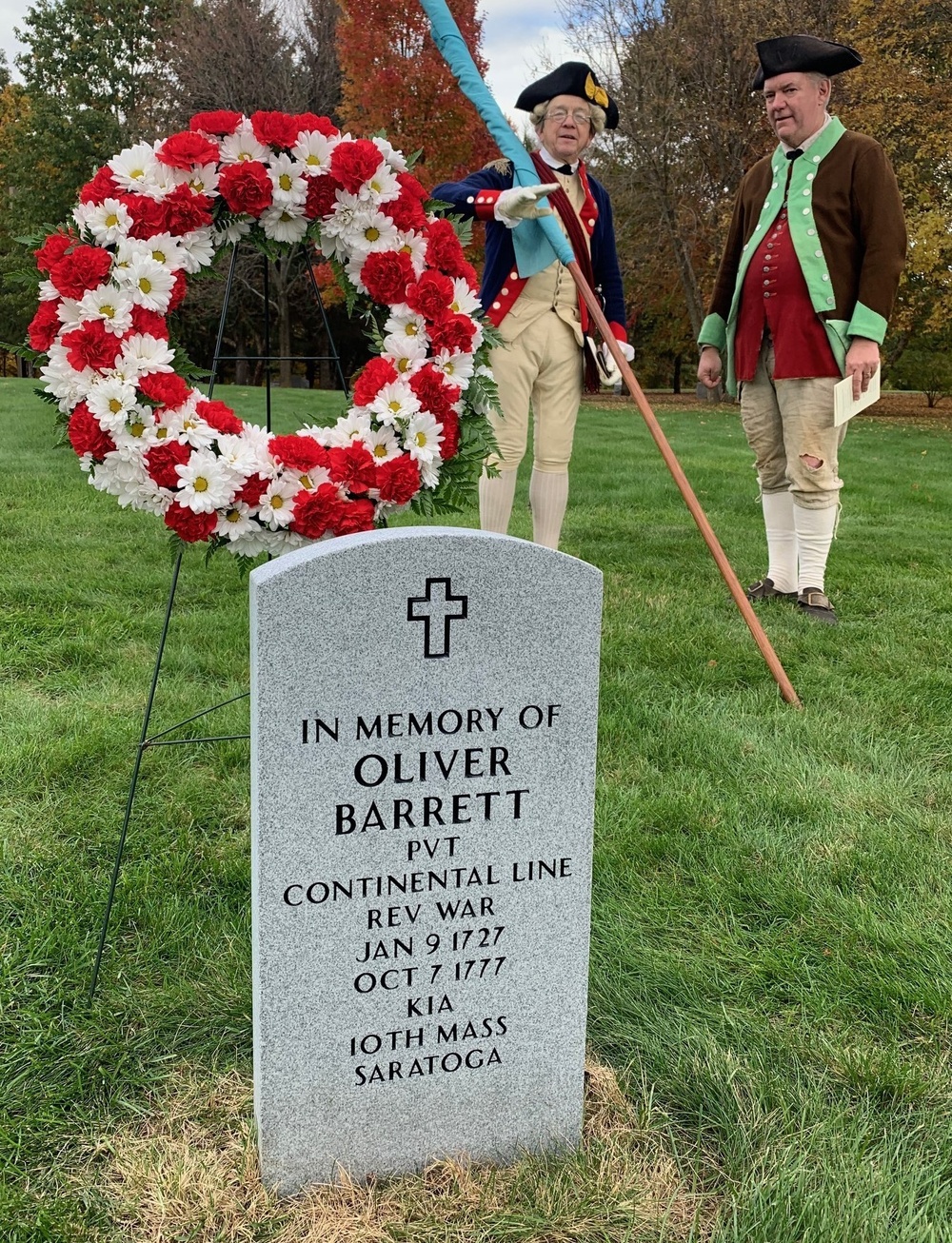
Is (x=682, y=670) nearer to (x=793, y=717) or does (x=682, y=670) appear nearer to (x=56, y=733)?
(x=793, y=717)

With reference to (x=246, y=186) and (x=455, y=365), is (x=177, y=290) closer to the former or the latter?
(x=246, y=186)

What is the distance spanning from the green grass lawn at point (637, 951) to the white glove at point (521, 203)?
1.95 metres

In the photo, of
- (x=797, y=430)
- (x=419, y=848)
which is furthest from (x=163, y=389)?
(x=797, y=430)

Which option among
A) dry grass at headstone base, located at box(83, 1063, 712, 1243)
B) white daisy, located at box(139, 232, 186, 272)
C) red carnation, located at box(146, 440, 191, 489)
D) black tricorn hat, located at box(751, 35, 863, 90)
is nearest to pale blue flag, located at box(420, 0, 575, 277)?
white daisy, located at box(139, 232, 186, 272)

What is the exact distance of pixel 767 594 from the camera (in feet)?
20.0

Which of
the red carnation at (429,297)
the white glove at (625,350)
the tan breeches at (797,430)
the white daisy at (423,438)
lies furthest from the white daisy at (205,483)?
the tan breeches at (797,430)

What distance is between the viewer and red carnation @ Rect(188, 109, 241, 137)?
2596mm

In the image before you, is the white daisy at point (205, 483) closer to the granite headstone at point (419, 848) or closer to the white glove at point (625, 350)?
the granite headstone at point (419, 848)

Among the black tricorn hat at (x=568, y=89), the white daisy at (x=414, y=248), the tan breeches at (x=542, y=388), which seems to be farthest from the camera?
the tan breeches at (x=542, y=388)

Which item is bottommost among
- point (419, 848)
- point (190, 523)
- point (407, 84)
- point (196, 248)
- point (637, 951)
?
point (637, 951)

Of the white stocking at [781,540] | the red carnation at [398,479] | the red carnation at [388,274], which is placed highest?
the red carnation at [388,274]

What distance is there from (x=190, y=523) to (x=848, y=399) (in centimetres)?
373

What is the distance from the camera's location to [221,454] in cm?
241

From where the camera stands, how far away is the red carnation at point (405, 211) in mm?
2670
